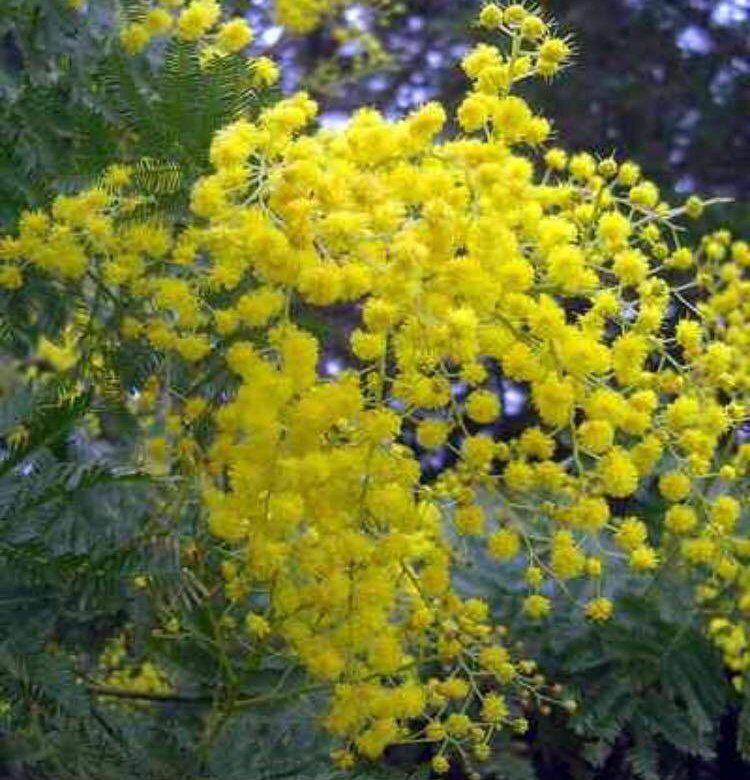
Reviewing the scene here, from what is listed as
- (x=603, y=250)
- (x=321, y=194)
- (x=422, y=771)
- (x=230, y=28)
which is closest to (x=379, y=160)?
(x=321, y=194)

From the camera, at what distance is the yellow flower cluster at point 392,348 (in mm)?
2277

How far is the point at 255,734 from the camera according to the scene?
290 centimetres

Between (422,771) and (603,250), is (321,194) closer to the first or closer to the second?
(603,250)

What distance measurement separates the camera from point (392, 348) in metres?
2.41

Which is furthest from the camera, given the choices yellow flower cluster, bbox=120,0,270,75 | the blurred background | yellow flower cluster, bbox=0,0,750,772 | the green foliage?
the blurred background

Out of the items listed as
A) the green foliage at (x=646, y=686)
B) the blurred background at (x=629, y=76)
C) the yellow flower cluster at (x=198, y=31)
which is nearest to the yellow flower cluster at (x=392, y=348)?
the yellow flower cluster at (x=198, y=31)

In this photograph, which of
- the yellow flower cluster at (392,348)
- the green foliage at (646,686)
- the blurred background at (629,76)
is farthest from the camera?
the blurred background at (629,76)

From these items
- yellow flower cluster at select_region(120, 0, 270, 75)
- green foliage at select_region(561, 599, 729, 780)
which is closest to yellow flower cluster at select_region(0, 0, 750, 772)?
yellow flower cluster at select_region(120, 0, 270, 75)

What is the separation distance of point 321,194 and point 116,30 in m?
1.11

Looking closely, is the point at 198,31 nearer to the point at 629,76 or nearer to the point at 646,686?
the point at 646,686

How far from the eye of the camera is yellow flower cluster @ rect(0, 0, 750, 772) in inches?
89.7

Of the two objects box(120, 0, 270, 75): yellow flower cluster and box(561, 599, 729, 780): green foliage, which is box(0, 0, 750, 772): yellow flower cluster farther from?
box(561, 599, 729, 780): green foliage

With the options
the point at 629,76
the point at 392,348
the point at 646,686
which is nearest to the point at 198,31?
the point at 392,348

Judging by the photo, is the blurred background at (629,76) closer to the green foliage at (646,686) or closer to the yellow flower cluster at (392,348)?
the green foliage at (646,686)
